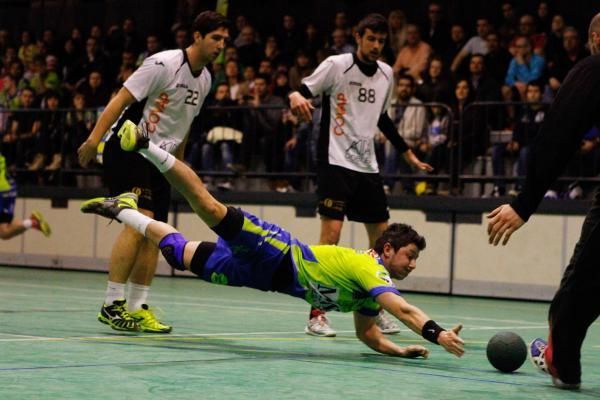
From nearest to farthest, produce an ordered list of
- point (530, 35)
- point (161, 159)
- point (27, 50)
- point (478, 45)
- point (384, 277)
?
point (384, 277)
point (161, 159)
point (530, 35)
point (478, 45)
point (27, 50)

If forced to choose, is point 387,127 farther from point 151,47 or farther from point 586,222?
point 151,47

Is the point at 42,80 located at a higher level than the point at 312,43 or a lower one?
lower

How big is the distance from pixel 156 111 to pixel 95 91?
10.2m

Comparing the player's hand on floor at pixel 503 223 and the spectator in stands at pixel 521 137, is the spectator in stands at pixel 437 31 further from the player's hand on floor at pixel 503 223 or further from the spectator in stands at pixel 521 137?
the player's hand on floor at pixel 503 223

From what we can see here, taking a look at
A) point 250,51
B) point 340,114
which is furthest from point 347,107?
point 250,51

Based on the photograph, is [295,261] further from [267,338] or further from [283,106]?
[283,106]

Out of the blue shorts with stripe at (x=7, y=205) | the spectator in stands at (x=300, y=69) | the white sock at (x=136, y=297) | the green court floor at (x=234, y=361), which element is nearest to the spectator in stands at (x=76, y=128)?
the blue shorts with stripe at (x=7, y=205)

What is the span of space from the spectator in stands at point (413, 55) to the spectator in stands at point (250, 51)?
8.44 feet

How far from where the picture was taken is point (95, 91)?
18.4 metres

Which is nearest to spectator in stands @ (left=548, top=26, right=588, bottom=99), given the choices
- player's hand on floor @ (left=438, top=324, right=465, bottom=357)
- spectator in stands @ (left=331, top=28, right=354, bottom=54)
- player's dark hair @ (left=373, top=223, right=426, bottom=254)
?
spectator in stands @ (left=331, top=28, right=354, bottom=54)

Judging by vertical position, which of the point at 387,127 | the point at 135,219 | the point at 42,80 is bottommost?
the point at 135,219

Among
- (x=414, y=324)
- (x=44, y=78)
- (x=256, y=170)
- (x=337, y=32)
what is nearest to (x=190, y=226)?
(x=256, y=170)

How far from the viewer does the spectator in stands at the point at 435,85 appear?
14664 mm

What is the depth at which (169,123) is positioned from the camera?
854cm
